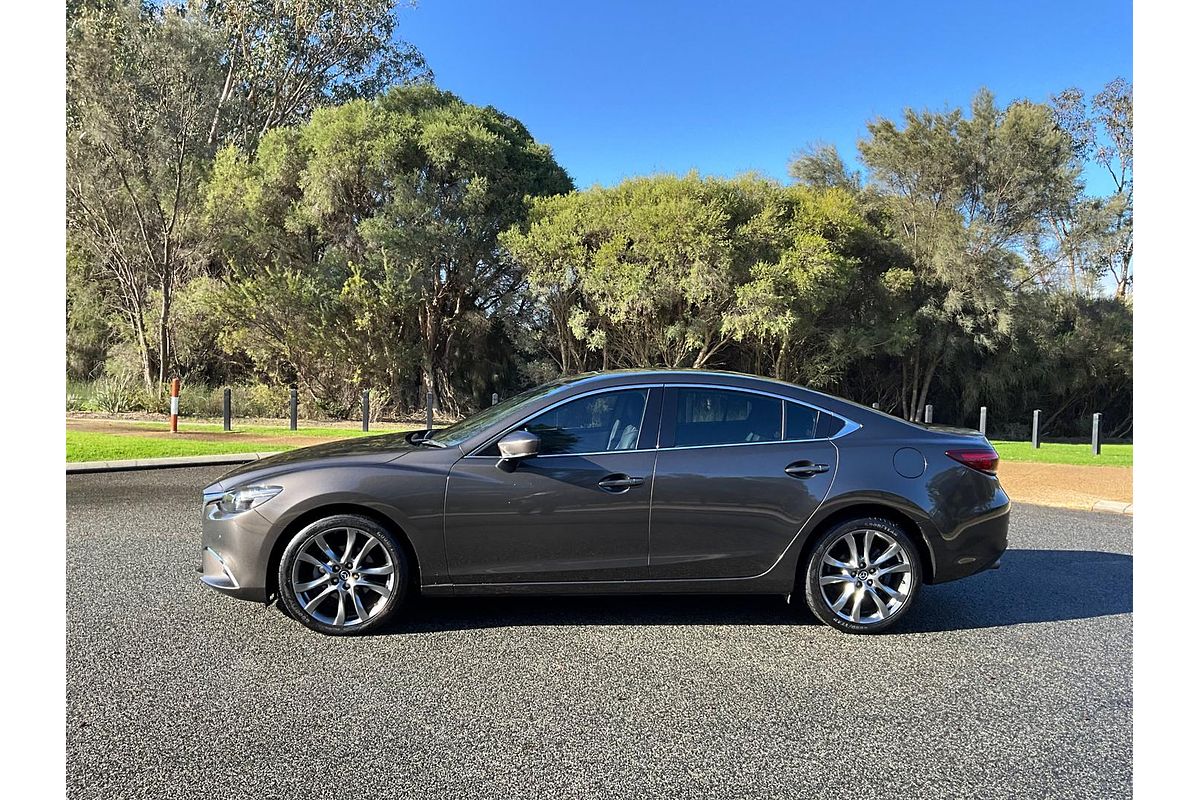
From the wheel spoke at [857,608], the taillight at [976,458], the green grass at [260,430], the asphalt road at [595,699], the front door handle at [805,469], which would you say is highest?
the taillight at [976,458]

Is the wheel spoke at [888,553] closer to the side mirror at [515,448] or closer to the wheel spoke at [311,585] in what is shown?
the side mirror at [515,448]

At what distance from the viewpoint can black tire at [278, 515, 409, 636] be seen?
4484 mm

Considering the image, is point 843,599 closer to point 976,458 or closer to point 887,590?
point 887,590

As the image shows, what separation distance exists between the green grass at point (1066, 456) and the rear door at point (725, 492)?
11.8m

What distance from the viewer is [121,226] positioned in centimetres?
2455

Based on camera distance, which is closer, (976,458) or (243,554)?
(243,554)

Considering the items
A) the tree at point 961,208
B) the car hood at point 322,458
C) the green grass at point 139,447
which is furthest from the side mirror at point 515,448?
the tree at point 961,208

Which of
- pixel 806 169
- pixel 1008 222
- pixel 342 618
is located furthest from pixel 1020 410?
pixel 342 618

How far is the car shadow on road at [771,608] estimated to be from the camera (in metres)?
4.89

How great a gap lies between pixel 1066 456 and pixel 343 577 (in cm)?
1634

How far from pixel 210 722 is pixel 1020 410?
2971 cm

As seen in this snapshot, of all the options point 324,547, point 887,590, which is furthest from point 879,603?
point 324,547

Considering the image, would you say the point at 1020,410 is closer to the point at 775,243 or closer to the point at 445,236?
the point at 775,243

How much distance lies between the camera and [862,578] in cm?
478
